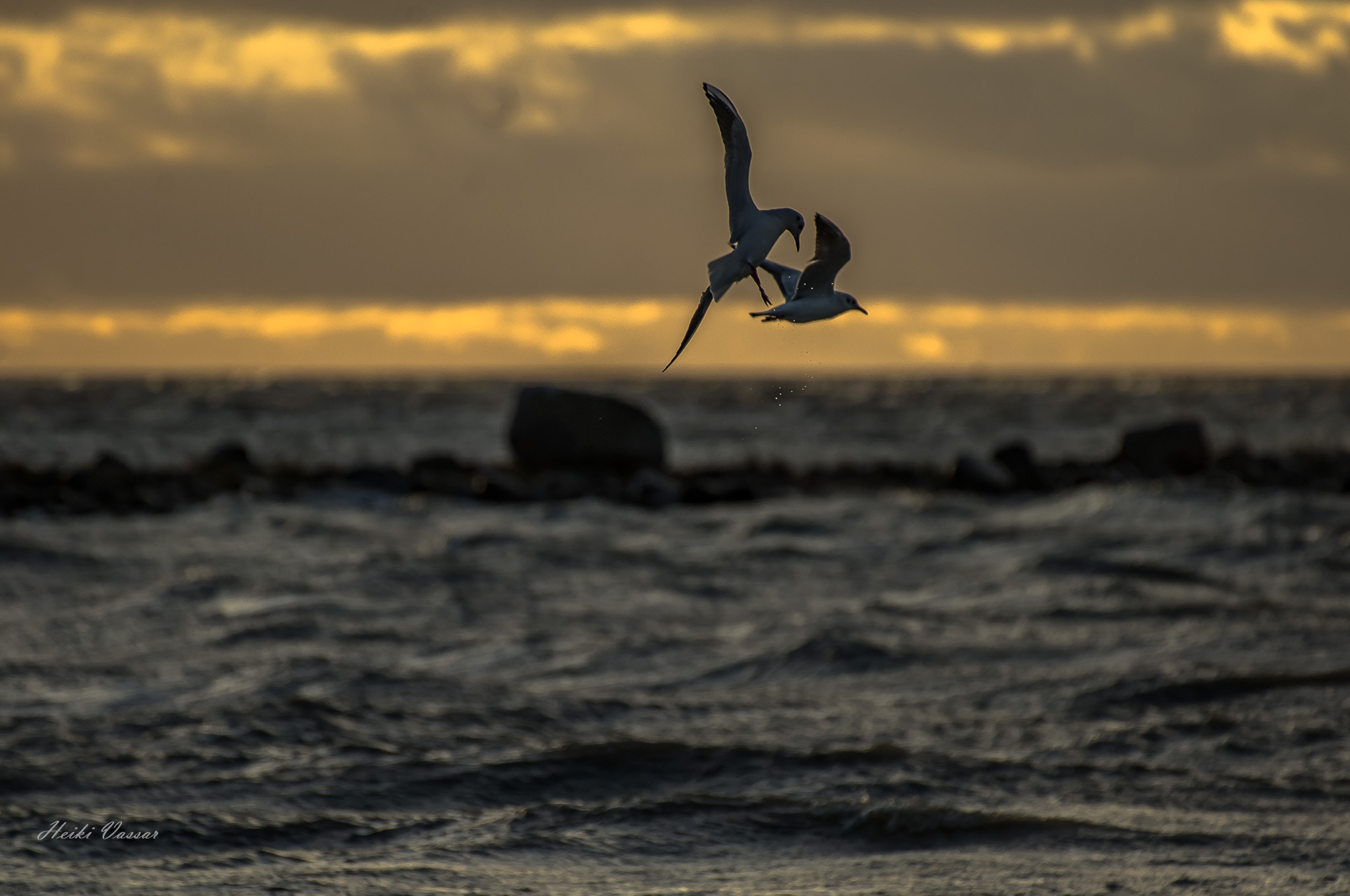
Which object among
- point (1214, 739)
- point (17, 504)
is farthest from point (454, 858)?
point (17, 504)

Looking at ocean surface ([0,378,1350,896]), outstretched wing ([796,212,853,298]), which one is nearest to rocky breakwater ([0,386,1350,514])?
ocean surface ([0,378,1350,896])

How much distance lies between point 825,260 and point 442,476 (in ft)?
78.0

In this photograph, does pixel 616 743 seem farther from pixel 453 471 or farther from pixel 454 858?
pixel 453 471

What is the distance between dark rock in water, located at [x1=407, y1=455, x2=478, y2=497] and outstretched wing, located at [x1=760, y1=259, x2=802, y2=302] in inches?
884

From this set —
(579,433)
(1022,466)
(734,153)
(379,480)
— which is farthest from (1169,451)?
(734,153)

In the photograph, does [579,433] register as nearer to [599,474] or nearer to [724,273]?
[599,474]

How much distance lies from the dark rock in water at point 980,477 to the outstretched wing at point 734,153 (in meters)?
24.7

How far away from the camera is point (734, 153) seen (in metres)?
5.31

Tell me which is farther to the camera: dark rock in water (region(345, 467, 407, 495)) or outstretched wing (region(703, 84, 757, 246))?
dark rock in water (region(345, 467, 407, 495))

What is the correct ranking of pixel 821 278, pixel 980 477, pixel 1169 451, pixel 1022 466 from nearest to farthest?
1. pixel 821 278
2. pixel 980 477
3. pixel 1022 466
4. pixel 1169 451

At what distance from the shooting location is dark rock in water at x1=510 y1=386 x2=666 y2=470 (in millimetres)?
29531

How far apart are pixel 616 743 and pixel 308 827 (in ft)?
8.44

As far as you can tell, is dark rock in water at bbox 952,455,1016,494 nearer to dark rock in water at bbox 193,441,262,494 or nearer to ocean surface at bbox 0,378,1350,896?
ocean surface at bbox 0,378,1350,896

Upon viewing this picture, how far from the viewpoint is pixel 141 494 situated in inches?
1003
